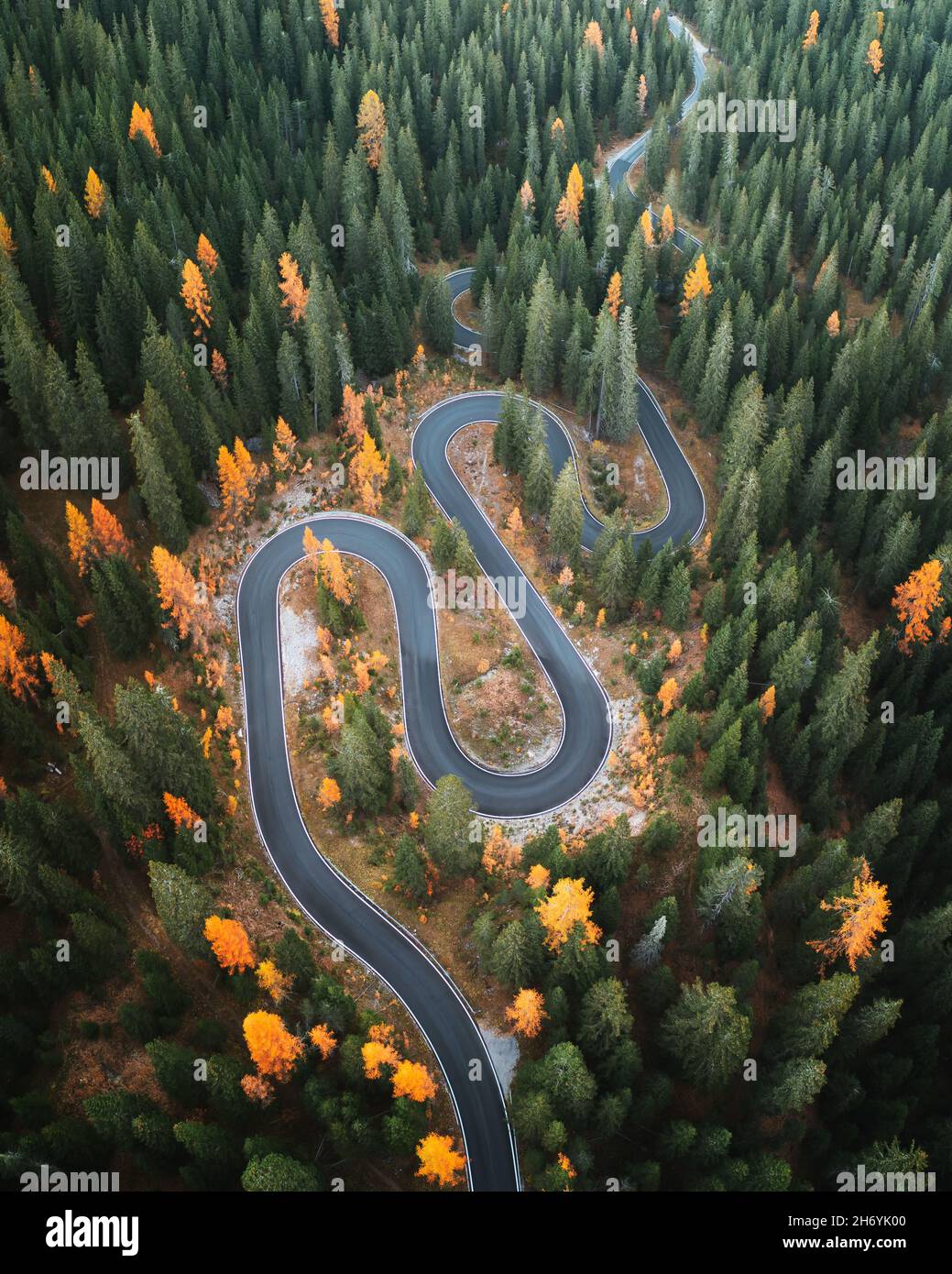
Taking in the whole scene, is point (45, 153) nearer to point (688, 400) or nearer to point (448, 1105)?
point (688, 400)

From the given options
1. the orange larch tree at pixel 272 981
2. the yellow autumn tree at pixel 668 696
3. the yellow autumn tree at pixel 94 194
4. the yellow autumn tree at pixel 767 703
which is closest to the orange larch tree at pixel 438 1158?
the orange larch tree at pixel 272 981

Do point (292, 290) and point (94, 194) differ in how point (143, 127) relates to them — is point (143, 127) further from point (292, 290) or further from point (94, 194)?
point (292, 290)

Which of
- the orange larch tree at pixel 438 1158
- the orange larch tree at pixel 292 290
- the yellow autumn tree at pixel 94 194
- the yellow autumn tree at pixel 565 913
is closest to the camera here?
the orange larch tree at pixel 438 1158

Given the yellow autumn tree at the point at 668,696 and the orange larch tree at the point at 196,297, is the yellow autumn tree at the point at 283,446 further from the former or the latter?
the yellow autumn tree at the point at 668,696

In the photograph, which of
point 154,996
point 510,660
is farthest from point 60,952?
point 510,660

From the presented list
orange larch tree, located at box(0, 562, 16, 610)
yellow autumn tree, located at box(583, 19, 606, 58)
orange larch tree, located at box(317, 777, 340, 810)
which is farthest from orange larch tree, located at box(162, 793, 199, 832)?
yellow autumn tree, located at box(583, 19, 606, 58)

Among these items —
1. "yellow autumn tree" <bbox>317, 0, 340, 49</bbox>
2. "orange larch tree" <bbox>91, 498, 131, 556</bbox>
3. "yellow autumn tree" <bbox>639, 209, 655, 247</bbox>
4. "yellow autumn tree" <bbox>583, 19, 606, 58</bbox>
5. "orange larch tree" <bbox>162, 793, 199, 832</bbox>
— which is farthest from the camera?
"yellow autumn tree" <bbox>583, 19, 606, 58</bbox>

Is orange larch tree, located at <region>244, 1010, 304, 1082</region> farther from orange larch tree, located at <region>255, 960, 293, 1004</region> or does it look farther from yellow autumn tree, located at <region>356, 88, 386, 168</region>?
yellow autumn tree, located at <region>356, 88, 386, 168</region>
